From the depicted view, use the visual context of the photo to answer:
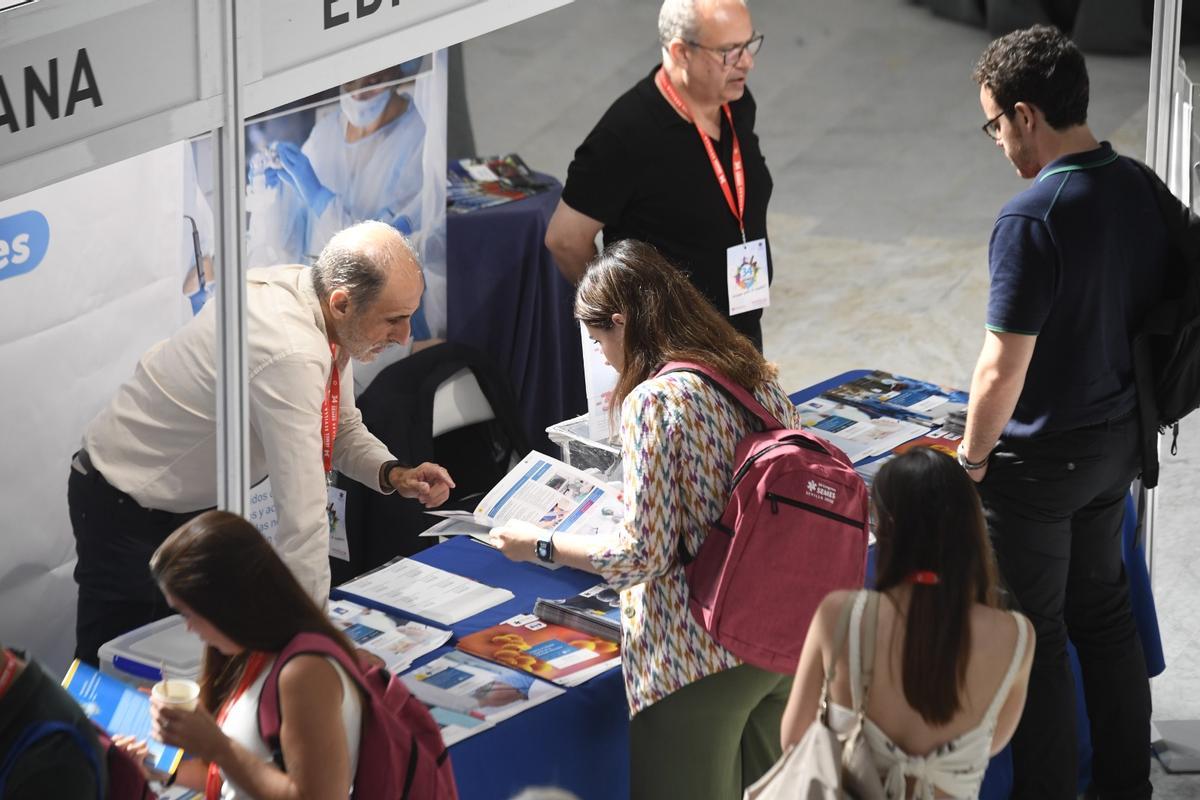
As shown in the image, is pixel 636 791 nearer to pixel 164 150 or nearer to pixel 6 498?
pixel 6 498

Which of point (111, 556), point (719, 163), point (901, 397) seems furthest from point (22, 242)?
point (901, 397)

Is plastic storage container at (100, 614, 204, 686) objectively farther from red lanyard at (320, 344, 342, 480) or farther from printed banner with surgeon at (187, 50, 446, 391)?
printed banner with surgeon at (187, 50, 446, 391)

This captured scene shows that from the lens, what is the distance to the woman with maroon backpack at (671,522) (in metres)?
2.68

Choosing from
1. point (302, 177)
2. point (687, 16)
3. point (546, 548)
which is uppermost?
point (687, 16)

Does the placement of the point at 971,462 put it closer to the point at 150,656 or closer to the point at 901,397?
the point at 901,397

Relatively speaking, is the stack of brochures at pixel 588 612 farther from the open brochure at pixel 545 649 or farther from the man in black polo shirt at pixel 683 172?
the man in black polo shirt at pixel 683 172

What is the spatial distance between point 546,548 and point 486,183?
2585mm

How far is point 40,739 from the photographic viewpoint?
1.85 meters

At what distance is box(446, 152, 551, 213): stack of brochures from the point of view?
5.10 meters

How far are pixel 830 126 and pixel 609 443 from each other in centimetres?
583

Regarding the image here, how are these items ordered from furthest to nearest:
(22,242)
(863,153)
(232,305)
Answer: (863,153) < (22,242) < (232,305)

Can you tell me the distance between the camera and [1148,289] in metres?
3.23

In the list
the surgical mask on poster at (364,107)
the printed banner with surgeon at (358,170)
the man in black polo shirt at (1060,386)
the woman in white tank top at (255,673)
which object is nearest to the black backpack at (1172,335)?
the man in black polo shirt at (1060,386)

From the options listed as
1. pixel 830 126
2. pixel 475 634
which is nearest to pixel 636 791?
pixel 475 634
